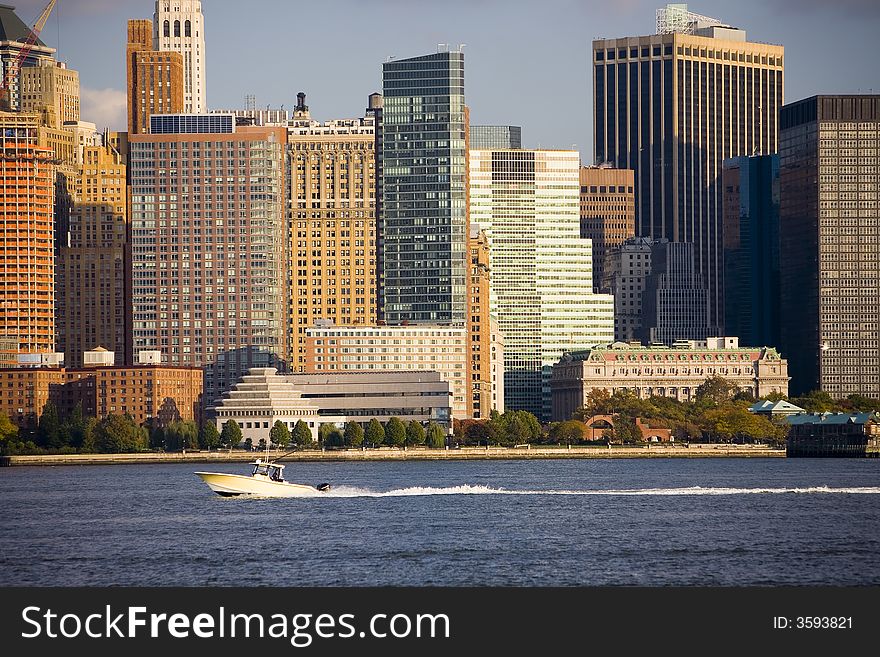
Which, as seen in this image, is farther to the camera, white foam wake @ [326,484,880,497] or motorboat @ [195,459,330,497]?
white foam wake @ [326,484,880,497]

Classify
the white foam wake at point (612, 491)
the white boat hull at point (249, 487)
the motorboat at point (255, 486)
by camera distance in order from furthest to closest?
1. the white foam wake at point (612, 491)
2. the motorboat at point (255, 486)
3. the white boat hull at point (249, 487)

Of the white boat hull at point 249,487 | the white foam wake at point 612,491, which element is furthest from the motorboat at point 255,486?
the white foam wake at point 612,491

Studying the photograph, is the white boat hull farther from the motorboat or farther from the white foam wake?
the white foam wake

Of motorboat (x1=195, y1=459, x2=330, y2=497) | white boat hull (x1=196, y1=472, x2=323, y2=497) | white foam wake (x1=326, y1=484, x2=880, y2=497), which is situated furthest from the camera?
white foam wake (x1=326, y1=484, x2=880, y2=497)

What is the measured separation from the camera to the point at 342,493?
581 feet

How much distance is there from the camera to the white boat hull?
167250 millimetres

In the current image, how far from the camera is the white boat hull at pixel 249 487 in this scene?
6585 inches

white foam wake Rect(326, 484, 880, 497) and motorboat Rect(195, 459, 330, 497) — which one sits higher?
motorboat Rect(195, 459, 330, 497)

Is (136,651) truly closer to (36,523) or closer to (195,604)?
(195,604)

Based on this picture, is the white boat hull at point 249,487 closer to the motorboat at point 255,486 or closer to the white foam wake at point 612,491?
the motorboat at point 255,486

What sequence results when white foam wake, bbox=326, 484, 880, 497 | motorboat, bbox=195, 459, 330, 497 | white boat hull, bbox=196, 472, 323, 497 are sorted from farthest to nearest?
white foam wake, bbox=326, 484, 880, 497 < motorboat, bbox=195, 459, 330, 497 < white boat hull, bbox=196, 472, 323, 497

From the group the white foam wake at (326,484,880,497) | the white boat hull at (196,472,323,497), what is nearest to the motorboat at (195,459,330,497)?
the white boat hull at (196,472,323,497)

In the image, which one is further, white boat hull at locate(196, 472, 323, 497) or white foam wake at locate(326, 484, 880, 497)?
white foam wake at locate(326, 484, 880, 497)

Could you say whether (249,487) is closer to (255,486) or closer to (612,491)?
(255,486)
